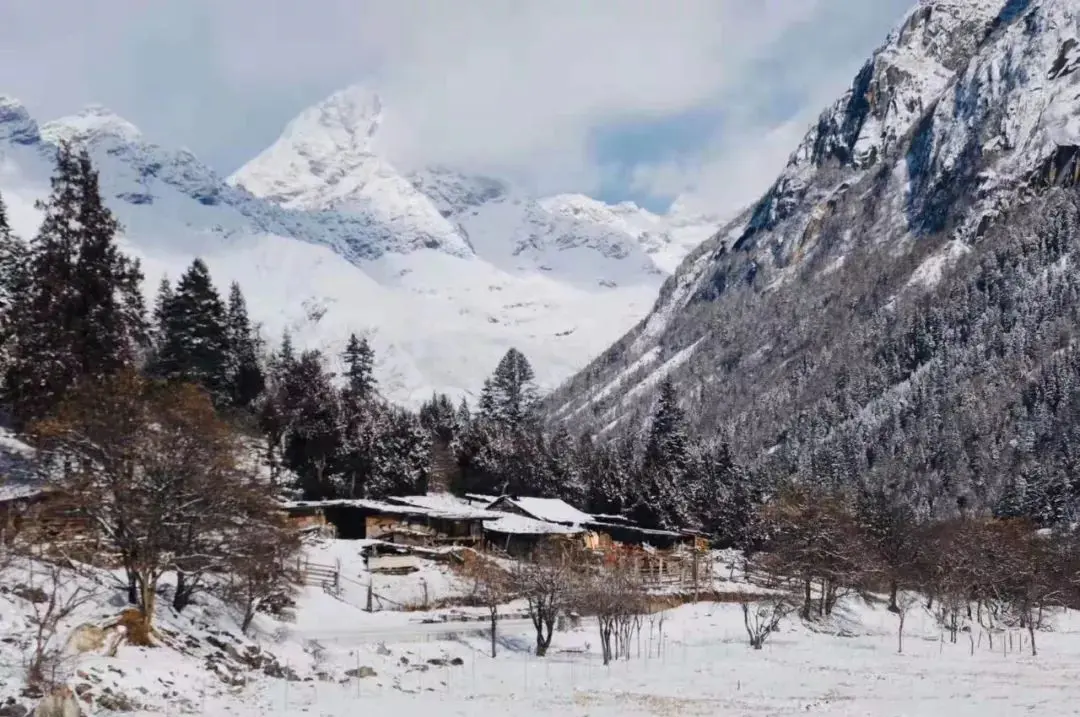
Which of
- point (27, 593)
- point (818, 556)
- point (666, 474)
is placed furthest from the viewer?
point (666, 474)

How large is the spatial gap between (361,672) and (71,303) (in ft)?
91.2

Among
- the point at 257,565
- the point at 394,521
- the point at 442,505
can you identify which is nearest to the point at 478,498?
the point at 442,505

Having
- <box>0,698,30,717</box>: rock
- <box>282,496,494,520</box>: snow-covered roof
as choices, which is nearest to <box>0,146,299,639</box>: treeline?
<box>0,698,30,717</box>: rock

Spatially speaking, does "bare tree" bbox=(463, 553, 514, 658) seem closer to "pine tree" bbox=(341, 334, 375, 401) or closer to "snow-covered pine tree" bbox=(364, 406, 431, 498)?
"snow-covered pine tree" bbox=(364, 406, 431, 498)

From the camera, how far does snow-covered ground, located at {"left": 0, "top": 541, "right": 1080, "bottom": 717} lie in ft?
83.6

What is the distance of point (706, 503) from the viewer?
331 ft

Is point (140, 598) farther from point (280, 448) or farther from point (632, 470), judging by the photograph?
point (632, 470)

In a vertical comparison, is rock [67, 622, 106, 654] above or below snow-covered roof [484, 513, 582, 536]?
below

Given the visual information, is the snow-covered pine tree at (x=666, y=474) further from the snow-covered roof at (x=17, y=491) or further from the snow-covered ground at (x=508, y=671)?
the snow-covered roof at (x=17, y=491)

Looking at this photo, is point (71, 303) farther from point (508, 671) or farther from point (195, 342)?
point (508, 671)

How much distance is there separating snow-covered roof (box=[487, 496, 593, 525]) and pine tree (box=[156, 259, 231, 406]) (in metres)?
26.9

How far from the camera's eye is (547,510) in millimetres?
87312

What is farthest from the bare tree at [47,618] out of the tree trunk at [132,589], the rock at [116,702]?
the tree trunk at [132,589]

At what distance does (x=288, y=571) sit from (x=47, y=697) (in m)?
17.9
